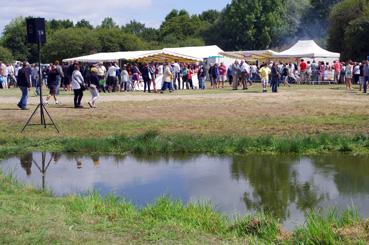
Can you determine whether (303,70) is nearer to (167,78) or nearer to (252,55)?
(252,55)

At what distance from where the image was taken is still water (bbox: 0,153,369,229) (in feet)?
29.2

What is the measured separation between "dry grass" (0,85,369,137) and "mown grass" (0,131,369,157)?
1308 mm

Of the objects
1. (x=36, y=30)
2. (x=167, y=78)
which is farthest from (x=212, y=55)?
(x=36, y=30)

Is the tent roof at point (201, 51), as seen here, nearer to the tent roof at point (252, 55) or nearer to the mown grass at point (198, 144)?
the tent roof at point (252, 55)

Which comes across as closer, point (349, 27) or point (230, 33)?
point (349, 27)

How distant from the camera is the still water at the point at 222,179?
8898 millimetres

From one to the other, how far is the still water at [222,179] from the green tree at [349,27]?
142ft

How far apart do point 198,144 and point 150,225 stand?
6.93 meters

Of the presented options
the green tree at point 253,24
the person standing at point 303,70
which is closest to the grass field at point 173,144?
the person standing at point 303,70

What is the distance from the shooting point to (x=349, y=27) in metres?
54.6

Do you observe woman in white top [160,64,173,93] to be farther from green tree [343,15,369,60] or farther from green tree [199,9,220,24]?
green tree [199,9,220,24]

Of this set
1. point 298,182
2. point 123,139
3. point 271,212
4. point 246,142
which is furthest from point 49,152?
point 271,212

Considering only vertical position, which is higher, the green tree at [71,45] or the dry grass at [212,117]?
the green tree at [71,45]

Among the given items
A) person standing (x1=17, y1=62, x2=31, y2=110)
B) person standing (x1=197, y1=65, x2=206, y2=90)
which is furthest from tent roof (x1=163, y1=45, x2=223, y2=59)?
person standing (x1=17, y1=62, x2=31, y2=110)
